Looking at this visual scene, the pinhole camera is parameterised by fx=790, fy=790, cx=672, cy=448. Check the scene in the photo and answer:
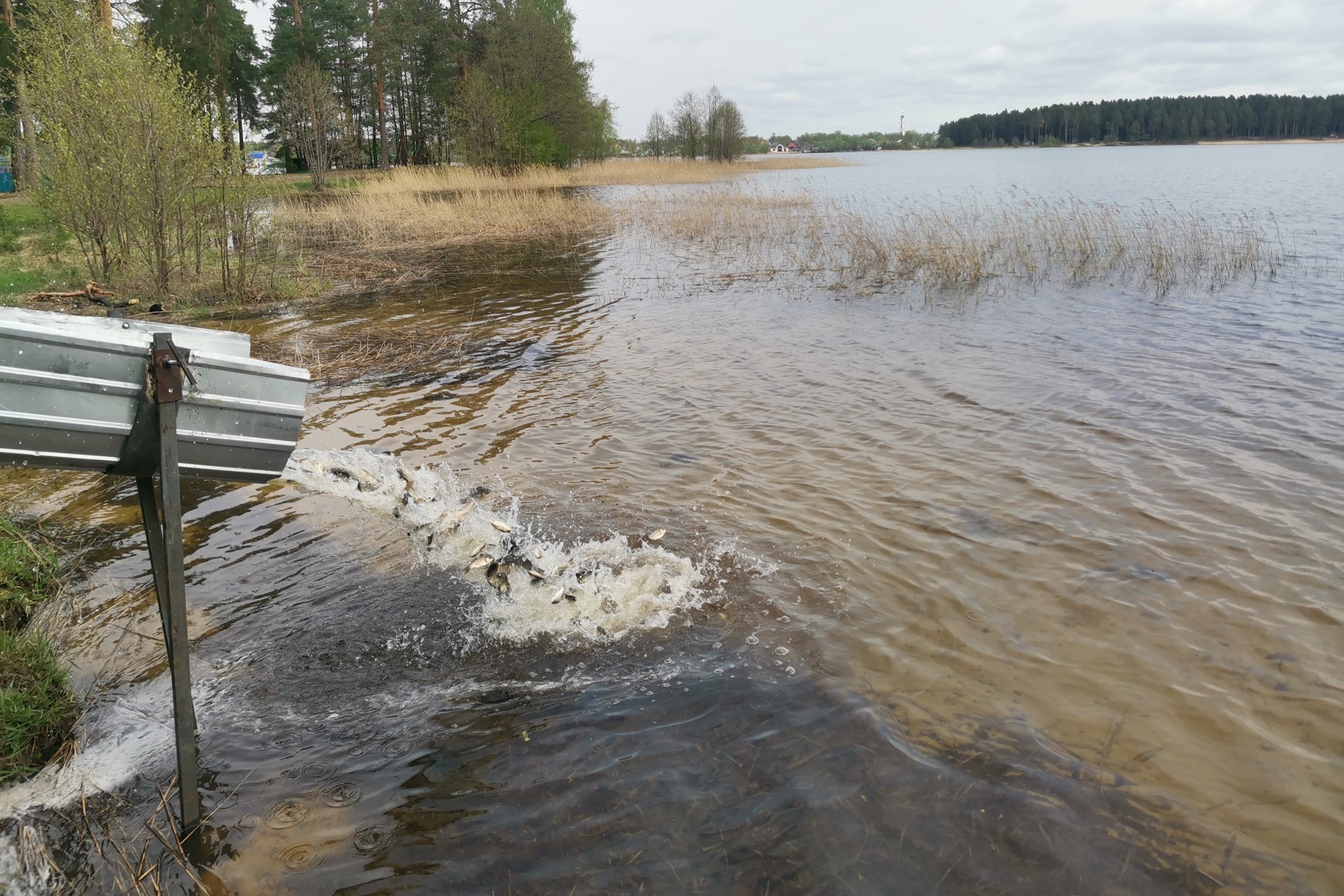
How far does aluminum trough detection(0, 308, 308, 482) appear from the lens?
2.47 metres

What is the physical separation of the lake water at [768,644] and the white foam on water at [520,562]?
0.03 m

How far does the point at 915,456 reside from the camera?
23.7 ft

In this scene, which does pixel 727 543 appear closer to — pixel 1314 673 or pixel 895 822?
pixel 895 822

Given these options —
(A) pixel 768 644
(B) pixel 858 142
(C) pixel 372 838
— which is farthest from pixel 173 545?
(B) pixel 858 142

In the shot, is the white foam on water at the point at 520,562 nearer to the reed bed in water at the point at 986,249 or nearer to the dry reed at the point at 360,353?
the dry reed at the point at 360,353

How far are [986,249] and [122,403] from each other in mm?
17019

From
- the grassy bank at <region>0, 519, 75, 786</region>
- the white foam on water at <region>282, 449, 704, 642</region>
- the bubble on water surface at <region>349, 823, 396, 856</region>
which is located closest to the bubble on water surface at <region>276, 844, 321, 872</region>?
the bubble on water surface at <region>349, 823, 396, 856</region>

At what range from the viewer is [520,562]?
4992 mm

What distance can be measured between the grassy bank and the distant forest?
131 metres

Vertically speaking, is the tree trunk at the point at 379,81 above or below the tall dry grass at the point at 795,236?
above

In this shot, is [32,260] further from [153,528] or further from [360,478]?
[153,528]

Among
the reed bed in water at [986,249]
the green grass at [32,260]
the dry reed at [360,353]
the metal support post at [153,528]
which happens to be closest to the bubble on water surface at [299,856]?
the metal support post at [153,528]

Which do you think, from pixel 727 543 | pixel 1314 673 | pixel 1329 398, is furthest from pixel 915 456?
pixel 1329 398

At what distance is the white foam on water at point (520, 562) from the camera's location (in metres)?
4.73
